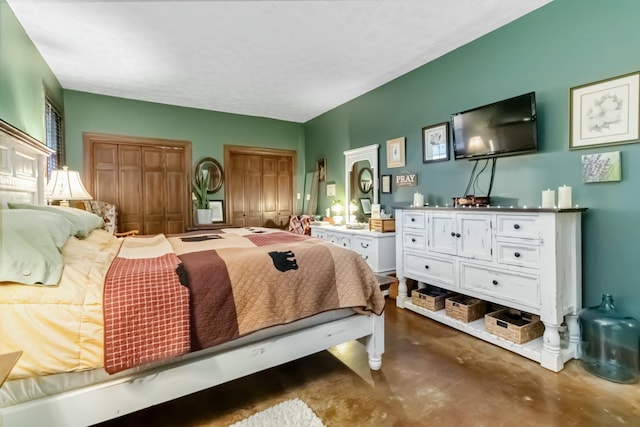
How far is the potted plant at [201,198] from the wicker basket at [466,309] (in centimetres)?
363

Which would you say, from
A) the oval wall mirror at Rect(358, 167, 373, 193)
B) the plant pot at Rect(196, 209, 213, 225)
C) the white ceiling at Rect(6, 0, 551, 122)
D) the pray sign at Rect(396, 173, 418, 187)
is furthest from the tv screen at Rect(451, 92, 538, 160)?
the plant pot at Rect(196, 209, 213, 225)

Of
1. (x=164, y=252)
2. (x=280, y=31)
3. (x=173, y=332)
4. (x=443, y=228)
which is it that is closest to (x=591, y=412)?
(x=443, y=228)

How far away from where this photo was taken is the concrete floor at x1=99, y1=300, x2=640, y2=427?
1.53 metres

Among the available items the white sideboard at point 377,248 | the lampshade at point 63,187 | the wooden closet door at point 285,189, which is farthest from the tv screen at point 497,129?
the lampshade at point 63,187

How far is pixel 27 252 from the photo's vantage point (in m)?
1.14

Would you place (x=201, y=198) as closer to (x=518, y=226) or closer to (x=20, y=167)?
(x=20, y=167)

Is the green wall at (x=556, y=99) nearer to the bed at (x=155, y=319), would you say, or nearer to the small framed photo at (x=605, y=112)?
the small framed photo at (x=605, y=112)

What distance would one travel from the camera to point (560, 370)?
195 cm

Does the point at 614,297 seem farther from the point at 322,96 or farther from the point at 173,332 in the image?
the point at 322,96

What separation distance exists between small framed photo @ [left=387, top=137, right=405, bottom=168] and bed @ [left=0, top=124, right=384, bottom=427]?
2137 mm

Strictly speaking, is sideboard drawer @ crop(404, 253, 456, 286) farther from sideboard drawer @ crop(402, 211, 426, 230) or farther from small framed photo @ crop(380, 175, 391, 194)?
small framed photo @ crop(380, 175, 391, 194)

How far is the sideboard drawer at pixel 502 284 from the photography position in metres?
2.08

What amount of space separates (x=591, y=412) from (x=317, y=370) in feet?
4.93

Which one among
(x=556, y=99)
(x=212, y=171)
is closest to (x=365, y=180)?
(x=556, y=99)
